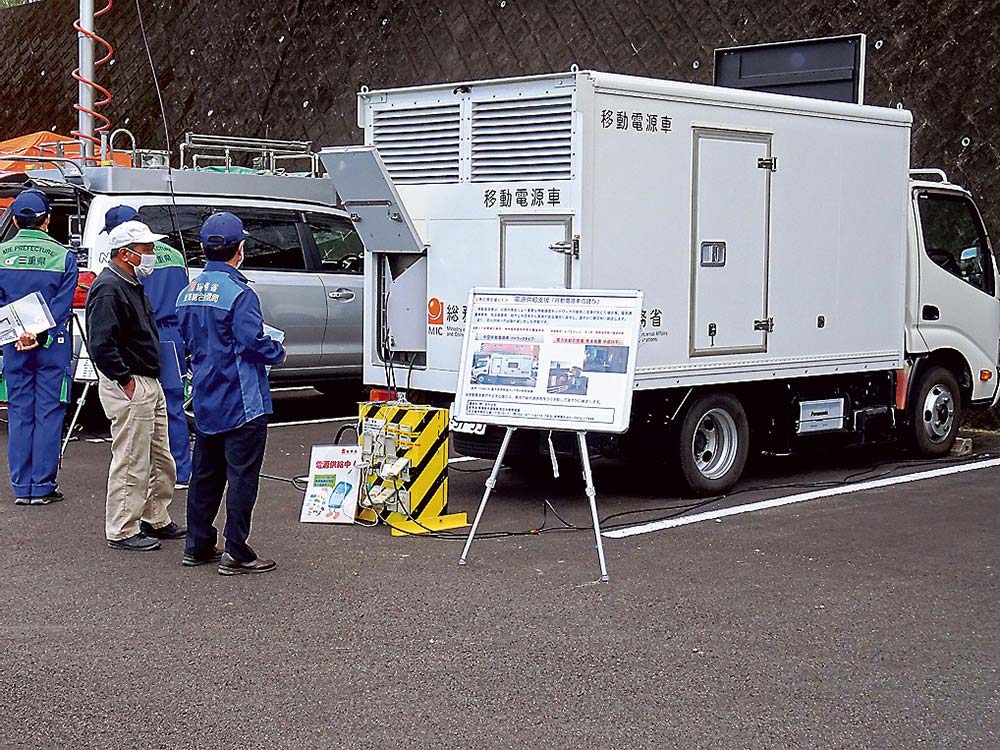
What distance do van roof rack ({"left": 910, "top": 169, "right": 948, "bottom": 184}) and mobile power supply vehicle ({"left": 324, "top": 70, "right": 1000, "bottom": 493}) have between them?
1226 mm

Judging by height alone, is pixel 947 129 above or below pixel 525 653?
above

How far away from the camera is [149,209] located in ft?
39.8

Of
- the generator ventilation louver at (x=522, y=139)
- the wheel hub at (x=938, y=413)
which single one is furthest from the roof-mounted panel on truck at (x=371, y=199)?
the wheel hub at (x=938, y=413)

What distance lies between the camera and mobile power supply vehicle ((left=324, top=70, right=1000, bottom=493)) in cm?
908

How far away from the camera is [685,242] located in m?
9.57

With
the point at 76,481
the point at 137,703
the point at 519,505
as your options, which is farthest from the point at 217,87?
the point at 137,703

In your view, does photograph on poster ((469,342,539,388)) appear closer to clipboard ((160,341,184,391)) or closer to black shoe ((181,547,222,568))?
black shoe ((181,547,222,568))

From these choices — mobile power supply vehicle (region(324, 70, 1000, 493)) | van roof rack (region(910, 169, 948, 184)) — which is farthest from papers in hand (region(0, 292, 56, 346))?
van roof rack (region(910, 169, 948, 184))

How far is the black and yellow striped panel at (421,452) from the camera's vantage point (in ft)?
29.2

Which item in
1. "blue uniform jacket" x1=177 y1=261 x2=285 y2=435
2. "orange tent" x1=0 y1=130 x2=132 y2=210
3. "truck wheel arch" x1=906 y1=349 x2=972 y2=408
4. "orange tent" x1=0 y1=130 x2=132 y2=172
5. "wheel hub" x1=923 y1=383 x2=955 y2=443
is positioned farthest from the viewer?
"orange tent" x1=0 y1=130 x2=132 y2=172

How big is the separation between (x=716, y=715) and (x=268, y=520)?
441cm

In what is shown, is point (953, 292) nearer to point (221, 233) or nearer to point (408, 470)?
point (408, 470)

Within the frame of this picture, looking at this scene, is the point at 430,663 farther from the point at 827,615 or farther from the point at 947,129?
the point at 947,129

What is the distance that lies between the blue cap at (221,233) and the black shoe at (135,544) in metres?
1.89
